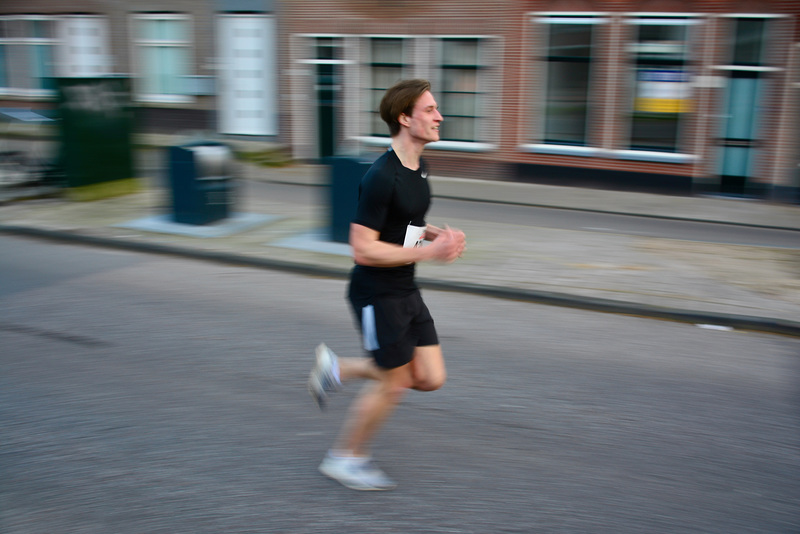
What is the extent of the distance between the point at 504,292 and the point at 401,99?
3991 mm

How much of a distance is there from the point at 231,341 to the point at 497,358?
1.96m

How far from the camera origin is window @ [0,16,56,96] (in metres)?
18.9

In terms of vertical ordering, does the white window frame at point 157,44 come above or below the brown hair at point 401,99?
above

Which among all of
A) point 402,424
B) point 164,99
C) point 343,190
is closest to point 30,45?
point 164,99

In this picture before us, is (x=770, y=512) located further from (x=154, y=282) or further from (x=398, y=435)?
(x=154, y=282)

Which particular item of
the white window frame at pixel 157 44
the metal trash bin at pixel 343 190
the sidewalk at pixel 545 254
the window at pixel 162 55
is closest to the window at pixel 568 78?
the sidewalk at pixel 545 254

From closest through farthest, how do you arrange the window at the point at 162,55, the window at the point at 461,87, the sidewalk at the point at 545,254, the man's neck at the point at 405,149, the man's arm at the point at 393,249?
the man's arm at the point at 393,249 < the man's neck at the point at 405,149 < the sidewalk at the point at 545,254 < the window at the point at 461,87 < the window at the point at 162,55

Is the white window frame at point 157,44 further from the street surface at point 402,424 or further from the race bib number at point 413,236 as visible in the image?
the race bib number at point 413,236

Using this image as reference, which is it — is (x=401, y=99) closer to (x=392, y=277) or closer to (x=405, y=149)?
(x=405, y=149)

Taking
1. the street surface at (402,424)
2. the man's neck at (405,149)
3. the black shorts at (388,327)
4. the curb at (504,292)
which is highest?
the man's neck at (405,149)

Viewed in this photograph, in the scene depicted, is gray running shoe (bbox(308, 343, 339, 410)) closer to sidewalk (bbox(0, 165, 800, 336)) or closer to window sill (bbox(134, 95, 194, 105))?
sidewalk (bbox(0, 165, 800, 336))

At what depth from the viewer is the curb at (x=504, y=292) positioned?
20.7 feet

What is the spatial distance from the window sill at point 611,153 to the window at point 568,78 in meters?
0.16

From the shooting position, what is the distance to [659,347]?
5.71 m
